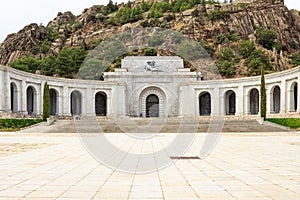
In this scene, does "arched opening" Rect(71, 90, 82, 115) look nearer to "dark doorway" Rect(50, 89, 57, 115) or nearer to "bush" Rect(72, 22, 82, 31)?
"dark doorway" Rect(50, 89, 57, 115)

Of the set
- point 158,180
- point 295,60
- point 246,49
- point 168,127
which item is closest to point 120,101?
point 168,127

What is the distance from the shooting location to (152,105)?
44.3m

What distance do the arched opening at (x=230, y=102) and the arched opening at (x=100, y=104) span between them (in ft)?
53.0

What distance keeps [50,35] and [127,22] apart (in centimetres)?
1829

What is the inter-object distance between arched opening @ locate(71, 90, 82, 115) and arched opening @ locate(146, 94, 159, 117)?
8619 millimetres

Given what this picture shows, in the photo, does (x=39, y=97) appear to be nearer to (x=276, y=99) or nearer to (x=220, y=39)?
(x=276, y=99)

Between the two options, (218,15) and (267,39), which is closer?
(267,39)

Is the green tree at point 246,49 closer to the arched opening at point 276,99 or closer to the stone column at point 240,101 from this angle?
the arched opening at point 276,99

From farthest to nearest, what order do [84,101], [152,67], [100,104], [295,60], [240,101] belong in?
[295,60] < [100,104] < [152,67] < [84,101] < [240,101]

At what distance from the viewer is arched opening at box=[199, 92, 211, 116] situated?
45625 millimetres

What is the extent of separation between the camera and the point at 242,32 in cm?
7175

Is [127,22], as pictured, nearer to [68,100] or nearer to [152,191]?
[68,100]

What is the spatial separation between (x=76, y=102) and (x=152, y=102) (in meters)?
9.68

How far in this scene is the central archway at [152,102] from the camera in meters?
43.4
